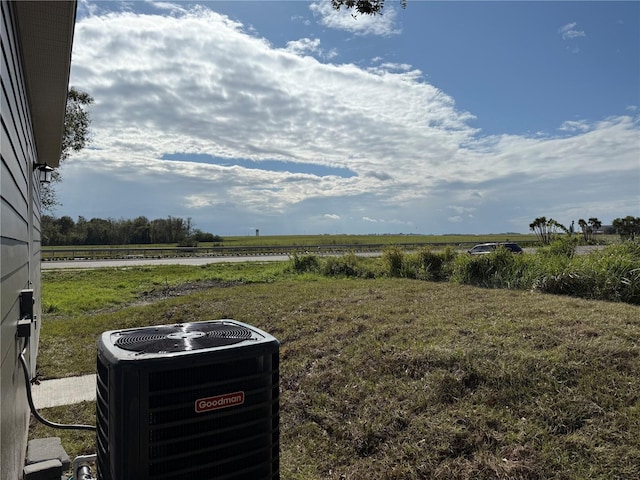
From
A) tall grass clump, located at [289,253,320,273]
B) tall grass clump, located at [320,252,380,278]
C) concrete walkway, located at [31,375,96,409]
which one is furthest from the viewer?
tall grass clump, located at [289,253,320,273]

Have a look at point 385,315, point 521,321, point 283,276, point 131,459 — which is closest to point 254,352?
point 131,459

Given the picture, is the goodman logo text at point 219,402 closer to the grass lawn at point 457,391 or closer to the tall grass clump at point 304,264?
the grass lawn at point 457,391

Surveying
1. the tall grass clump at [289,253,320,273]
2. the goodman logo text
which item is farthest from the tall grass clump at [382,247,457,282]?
the goodman logo text

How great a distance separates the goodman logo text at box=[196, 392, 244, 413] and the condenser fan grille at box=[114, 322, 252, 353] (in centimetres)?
21

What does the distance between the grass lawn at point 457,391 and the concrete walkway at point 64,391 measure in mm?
244

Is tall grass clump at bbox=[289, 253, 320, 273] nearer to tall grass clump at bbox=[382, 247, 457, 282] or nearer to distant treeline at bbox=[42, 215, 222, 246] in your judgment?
tall grass clump at bbox=[382, 247, 457, 282]

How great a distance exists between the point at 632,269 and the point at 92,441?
25.7ft

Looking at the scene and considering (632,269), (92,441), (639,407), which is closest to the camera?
(639,407)

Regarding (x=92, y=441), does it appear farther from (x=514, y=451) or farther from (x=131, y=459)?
(x=514, y=451)

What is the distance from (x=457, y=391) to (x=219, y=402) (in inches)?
112

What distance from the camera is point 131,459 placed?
1.73 m

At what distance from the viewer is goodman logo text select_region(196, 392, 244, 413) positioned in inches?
72.2

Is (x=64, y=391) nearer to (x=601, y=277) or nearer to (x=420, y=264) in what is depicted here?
(x=601, y=277)

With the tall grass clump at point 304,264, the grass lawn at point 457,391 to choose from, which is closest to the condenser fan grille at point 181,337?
the grass lawn at point 457,391
